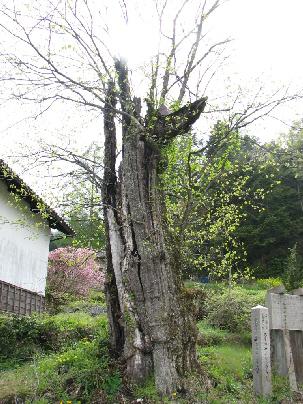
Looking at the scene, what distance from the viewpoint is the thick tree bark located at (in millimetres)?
7383

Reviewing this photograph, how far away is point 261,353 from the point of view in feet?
23.7

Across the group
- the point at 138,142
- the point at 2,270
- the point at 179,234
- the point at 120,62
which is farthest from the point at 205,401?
the point at 2,270

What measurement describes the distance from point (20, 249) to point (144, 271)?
→ 10.6m

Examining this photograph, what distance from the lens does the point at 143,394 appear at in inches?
278

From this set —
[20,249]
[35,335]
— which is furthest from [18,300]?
[35,335]

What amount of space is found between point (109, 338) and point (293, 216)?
3099 centimetres

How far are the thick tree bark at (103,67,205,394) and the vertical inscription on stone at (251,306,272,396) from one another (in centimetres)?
105

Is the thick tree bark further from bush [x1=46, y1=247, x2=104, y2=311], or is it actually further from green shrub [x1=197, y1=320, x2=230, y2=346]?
bush [x1=46, y1=247, x2=104, y2=311]

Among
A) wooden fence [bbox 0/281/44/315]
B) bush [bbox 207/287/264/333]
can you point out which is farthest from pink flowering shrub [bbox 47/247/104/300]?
bush [bbox 207/287/264/333]

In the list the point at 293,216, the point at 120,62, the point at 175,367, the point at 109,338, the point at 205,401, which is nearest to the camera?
the point at 205,401

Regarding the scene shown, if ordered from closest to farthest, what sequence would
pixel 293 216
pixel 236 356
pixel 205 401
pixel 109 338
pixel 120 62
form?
pixel 205 401 → pixel 109 338 → pixel 120 62 → pixel 236 356 → pixel 293 216

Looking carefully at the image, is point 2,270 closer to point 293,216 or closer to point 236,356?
point 236,356

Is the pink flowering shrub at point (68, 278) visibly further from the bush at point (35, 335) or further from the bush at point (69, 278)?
the bush at point (35, 335)

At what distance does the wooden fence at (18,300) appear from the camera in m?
15.6
